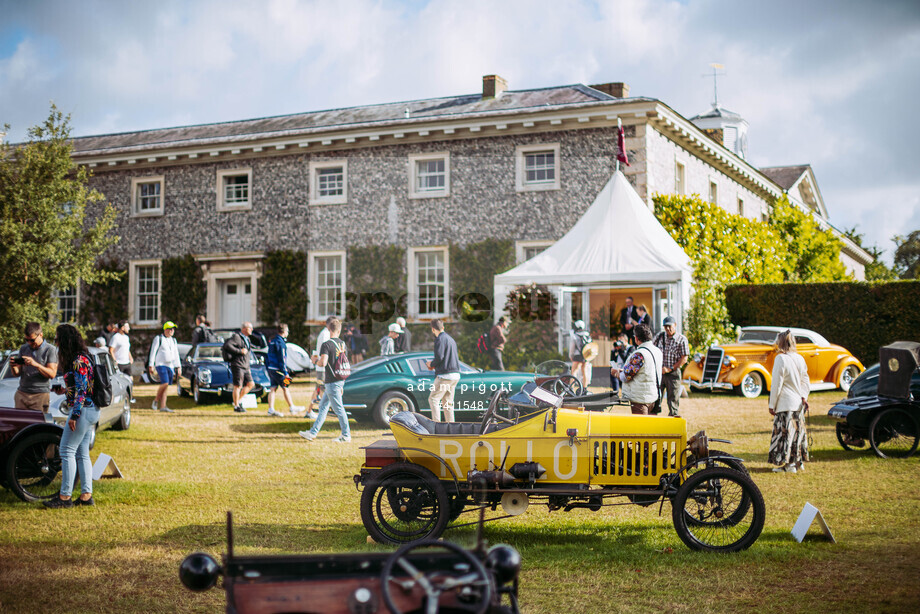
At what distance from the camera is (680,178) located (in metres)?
25.0

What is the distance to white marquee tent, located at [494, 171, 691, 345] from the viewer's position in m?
17.1

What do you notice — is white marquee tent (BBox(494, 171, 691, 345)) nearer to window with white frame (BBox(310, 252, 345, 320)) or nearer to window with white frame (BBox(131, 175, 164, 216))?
window with white frame (BBox(310, 252, 345, 320))

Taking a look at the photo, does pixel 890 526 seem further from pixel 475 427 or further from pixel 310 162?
pixel 310 162

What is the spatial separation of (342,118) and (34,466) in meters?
19.9

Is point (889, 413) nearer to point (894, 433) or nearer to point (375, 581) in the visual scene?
point (894, 433)

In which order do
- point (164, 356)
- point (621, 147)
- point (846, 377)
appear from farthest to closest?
point (621, 147), point (846, 377), point (164, 356)

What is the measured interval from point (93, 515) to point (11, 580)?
6.77 feet

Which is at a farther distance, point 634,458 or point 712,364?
point 712,364

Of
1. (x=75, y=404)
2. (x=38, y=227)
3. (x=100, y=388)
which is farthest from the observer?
(x=38, y=227)

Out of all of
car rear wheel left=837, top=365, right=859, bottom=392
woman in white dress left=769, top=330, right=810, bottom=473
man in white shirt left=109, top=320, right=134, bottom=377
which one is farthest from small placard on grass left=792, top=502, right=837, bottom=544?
man in white shirt left=109, top=320, right=134, bottom=377

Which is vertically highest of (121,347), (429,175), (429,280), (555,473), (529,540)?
(429,175)

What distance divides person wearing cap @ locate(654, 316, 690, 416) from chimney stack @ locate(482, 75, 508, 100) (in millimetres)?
14668

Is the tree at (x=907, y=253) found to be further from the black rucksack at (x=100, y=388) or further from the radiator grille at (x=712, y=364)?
the black rucksack at (x=100, y=388)

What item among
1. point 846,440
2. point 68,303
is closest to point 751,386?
point 846,440
